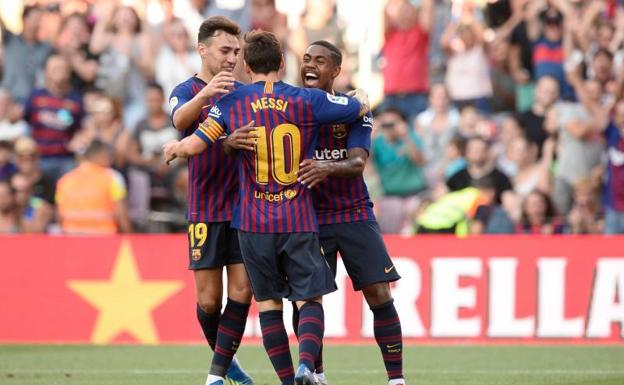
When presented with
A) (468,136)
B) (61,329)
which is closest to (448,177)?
(468,136)

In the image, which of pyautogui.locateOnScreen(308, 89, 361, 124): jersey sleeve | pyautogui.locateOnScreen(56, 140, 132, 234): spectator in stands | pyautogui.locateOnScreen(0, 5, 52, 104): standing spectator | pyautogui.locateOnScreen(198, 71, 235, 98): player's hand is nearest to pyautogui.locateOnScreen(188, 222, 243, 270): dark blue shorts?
pyautogui.locateOnScreen(198, 71, 235, 98): player's hand

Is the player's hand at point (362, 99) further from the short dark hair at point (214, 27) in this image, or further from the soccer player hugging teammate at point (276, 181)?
the short dark hair at point (214, 27)

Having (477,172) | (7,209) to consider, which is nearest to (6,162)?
(7,209)

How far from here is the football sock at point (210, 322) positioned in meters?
8.77

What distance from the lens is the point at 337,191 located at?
8.39 m

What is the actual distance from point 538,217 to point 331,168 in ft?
22.6

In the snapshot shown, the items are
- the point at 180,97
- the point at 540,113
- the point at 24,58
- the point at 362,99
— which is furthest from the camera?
the point at 24,58

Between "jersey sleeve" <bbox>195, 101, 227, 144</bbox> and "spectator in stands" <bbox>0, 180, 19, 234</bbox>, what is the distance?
7.60 metres

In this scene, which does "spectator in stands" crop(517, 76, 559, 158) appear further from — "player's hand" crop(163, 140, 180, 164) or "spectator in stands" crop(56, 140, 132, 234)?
"player's hand" crop(163, 140, 180, 164)

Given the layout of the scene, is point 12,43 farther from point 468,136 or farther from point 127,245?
point 468,136

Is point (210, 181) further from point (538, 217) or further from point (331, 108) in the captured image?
point (538, 217)

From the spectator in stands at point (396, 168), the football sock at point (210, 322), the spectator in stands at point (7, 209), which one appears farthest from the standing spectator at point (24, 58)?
the football sock at point (210, 322)

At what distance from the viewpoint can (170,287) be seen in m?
13.5

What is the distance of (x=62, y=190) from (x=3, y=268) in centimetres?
126
